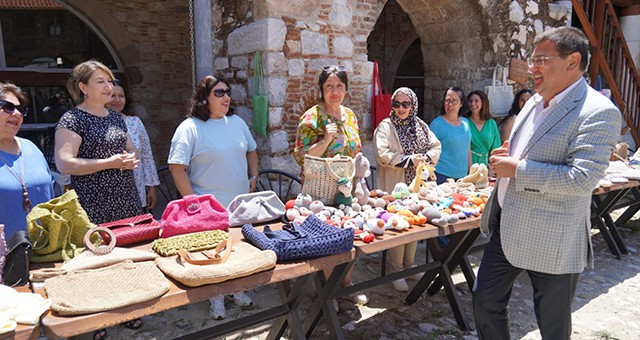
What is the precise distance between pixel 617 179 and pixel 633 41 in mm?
6145

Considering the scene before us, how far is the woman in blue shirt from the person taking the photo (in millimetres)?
4141

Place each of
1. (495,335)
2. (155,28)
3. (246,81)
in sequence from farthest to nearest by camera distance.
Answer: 1. (155,28)
2. (246,81)
3. (495,335)

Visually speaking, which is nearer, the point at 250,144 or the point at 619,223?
the point at 250,144

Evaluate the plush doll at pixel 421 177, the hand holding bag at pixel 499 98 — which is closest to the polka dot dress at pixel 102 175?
the plush doll at pixel 421 177

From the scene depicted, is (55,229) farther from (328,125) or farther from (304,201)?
(328,125)

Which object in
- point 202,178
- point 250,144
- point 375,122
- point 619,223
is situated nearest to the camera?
point 202,178

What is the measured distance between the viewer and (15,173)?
7.96ft

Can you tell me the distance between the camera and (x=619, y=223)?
18.5 feet

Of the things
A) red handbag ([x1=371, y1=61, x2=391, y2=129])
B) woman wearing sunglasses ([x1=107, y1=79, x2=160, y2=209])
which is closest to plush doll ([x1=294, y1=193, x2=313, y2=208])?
woman wearing sunglasses ([x1=107, y1=79, x2=160, y2=209])

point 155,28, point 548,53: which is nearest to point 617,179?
point 548,53

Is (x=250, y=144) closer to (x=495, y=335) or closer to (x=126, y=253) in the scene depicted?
(x=126, y=253)

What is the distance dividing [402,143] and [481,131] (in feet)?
4.51

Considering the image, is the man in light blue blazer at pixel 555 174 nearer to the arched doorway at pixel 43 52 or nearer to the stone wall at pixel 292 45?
the stone wall at pixel 292 45

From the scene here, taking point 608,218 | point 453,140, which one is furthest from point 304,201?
point 608,218
